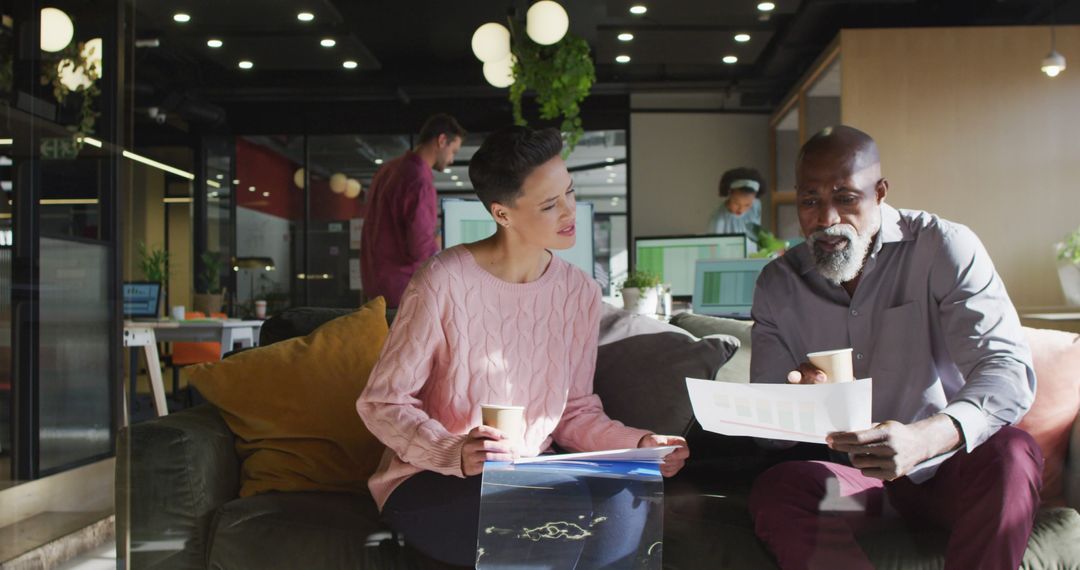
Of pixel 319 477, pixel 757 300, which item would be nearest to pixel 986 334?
pixel 757 300

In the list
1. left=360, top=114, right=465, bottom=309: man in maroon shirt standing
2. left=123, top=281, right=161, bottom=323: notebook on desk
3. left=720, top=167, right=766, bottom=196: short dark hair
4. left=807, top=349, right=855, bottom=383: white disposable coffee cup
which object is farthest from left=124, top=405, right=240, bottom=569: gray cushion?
left=720, top=167, right=766, bottom=196: short dark hair

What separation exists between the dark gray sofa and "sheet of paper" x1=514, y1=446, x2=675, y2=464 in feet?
1.35

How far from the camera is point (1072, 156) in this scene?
6.39m

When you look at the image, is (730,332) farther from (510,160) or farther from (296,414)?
(296,414)

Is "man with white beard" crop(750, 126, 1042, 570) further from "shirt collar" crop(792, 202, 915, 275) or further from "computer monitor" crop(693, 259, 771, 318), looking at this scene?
"computer monitor" crop(693, 259, 771, 318)

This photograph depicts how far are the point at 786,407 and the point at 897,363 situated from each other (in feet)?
1.86

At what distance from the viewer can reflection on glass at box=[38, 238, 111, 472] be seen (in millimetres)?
3240

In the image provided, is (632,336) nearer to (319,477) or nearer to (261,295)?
(319,477)

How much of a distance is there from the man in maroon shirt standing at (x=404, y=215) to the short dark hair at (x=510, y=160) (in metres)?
2.23

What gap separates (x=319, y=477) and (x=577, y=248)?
1.79 meters

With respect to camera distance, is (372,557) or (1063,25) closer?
(372,557)

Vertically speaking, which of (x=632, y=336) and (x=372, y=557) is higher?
(x=632, y=336)

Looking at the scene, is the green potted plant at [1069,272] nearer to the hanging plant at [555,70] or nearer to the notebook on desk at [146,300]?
the hanging plant at [555,70]

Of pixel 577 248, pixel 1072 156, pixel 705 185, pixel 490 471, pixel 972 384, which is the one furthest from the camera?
pixel 705 185
